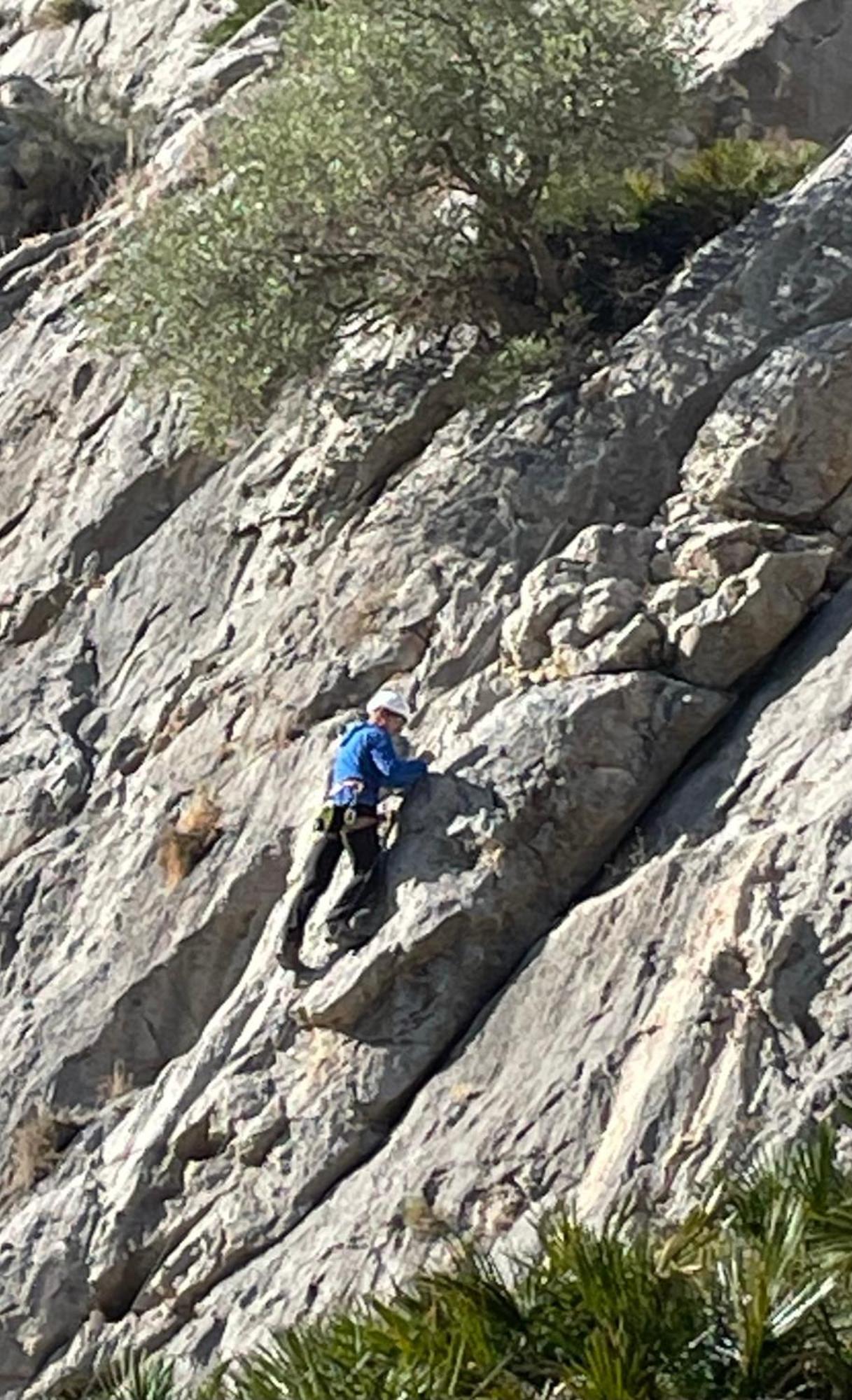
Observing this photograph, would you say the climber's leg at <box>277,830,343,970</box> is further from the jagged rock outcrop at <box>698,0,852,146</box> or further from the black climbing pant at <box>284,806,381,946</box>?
the jagged rock outcrop at <box>698,0,852,146</box>

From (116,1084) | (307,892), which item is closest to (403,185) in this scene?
(307,892)

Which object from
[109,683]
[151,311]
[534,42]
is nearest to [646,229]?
[534,42]

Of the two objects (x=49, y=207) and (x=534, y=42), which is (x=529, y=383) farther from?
(x=49, y=207)

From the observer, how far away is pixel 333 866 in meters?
14.5

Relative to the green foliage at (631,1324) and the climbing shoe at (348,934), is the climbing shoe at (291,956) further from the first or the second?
the green foliage at (631,1324)

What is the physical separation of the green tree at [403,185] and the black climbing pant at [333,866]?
200 inches

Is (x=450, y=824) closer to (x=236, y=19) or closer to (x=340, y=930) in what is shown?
(x=340, y=930)

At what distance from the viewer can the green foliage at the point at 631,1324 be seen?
887 cm

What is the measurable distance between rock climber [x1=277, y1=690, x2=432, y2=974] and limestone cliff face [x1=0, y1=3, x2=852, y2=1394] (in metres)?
0.20

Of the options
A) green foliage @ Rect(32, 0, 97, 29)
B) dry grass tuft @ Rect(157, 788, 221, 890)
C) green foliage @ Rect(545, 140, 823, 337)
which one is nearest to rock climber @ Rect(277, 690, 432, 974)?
dry grass tuft @ Rect(157, 788, 221, 890)

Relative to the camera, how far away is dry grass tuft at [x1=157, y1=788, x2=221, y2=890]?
15875 millimetres

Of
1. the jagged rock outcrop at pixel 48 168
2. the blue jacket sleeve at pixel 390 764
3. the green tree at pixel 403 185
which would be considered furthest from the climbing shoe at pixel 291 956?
the jagged rock outcrop at pixel 48 168

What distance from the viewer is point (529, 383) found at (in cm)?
1716

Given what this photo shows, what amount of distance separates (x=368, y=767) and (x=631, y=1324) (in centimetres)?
579
